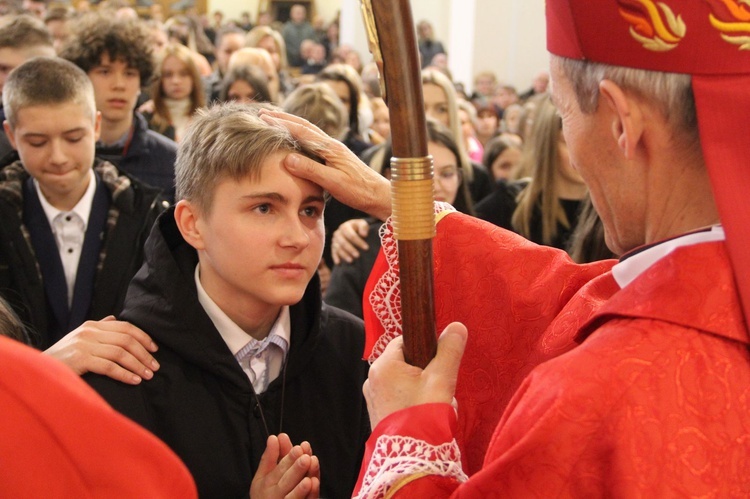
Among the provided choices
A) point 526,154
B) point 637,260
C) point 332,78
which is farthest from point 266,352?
point 332,78

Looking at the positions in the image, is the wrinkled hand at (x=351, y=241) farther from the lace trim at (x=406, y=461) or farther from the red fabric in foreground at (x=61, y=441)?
the red fabric in foreground at (x=61, y=441)

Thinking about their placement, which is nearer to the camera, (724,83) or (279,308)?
(724,83)

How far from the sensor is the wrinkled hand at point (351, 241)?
3699mm

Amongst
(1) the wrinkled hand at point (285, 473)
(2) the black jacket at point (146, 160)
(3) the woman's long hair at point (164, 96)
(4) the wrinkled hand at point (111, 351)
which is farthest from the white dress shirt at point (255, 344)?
(3) the woman's long hair at point (164, 96)

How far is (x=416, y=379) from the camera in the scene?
1.52 metres

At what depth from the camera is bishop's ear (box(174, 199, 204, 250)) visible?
2.22 meters

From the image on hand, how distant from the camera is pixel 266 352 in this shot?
2.29m

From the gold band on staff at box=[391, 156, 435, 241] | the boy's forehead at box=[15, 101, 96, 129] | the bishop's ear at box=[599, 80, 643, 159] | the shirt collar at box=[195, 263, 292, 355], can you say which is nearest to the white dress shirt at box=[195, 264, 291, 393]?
the shirt collar at box=[195, 263, 292, 355]

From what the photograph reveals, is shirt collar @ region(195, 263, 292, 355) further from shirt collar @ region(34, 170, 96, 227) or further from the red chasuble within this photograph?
shirt collar @ region(34, 170, 96, 227)

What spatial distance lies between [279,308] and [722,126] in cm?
126

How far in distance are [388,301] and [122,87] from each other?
9.53 ft

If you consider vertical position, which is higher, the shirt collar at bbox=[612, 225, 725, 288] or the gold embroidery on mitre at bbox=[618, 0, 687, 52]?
the gold embroidery on mitre at bbox=[618, 0, 687, 52]

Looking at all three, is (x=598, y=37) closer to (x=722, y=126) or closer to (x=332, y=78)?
(x=722, y=126)

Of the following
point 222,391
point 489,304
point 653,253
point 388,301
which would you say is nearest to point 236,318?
point 222,391
